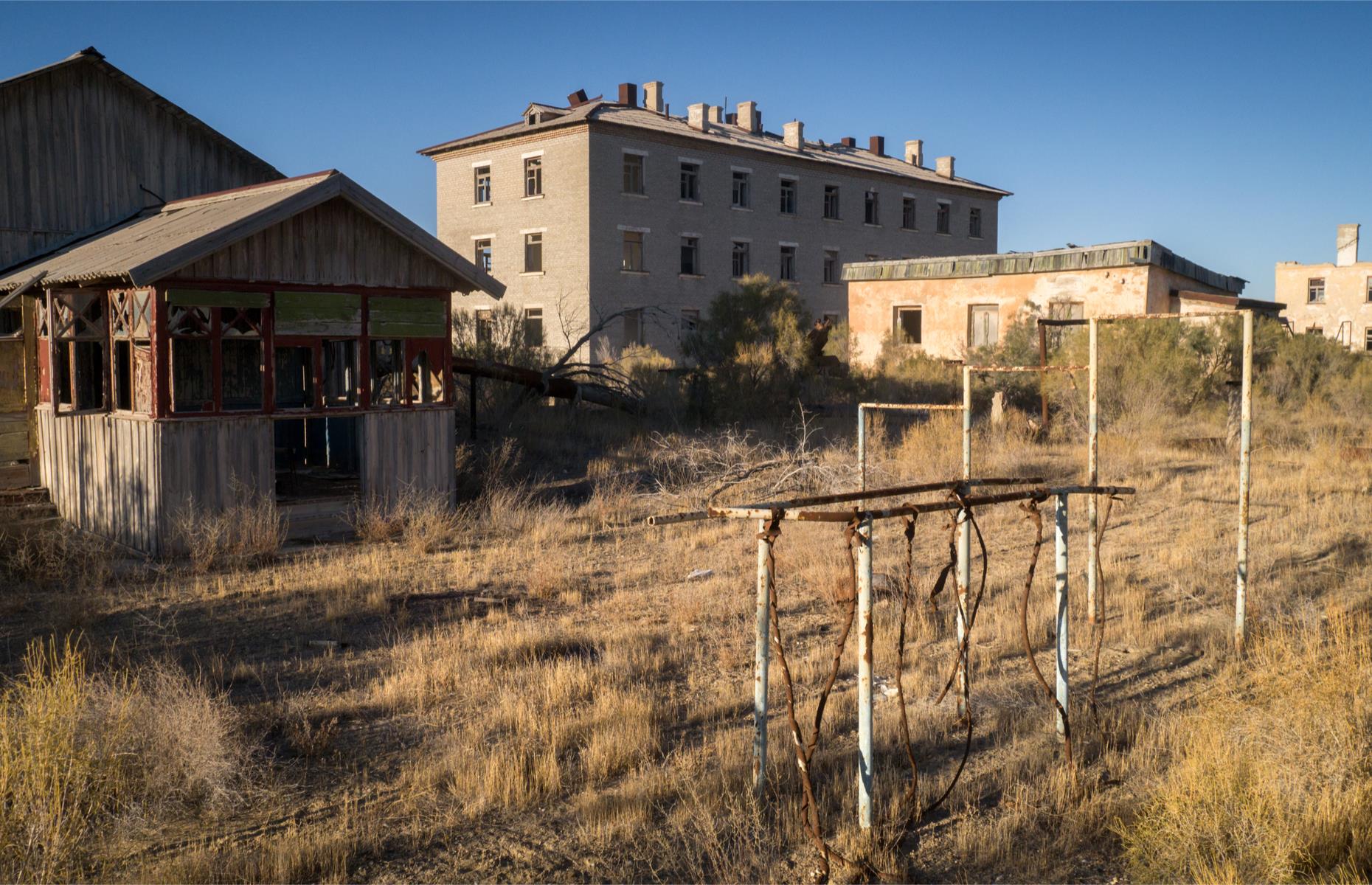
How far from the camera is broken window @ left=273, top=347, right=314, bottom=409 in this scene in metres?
17.0

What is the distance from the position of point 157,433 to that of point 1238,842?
1046 cm

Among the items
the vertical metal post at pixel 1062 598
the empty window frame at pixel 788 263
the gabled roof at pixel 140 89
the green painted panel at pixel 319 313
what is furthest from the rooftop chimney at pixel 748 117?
the vertical metal post at pixel 1062 598

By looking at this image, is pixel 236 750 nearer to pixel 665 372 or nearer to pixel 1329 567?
pixel 1329 567

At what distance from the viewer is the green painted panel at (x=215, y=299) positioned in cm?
1131

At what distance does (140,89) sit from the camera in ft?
53.0

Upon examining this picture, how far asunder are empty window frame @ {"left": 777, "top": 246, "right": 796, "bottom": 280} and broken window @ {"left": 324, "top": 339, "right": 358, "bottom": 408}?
2954 centimetres

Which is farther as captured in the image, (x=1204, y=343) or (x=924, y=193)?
(x=924, y=193)

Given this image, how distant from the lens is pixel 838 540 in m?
12.6

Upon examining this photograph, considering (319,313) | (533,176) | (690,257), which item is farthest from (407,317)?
(690,257)

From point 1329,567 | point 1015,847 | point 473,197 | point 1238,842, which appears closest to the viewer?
→ point 1238,842

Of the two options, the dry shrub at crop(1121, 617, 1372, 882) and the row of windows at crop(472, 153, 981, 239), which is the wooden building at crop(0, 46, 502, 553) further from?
the row of windows at crop(472, 153, 981, 239)

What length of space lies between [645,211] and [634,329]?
432cm

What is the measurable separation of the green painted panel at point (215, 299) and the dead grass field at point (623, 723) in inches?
108

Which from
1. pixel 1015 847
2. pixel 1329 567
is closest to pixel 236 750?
pixel 1015 847
